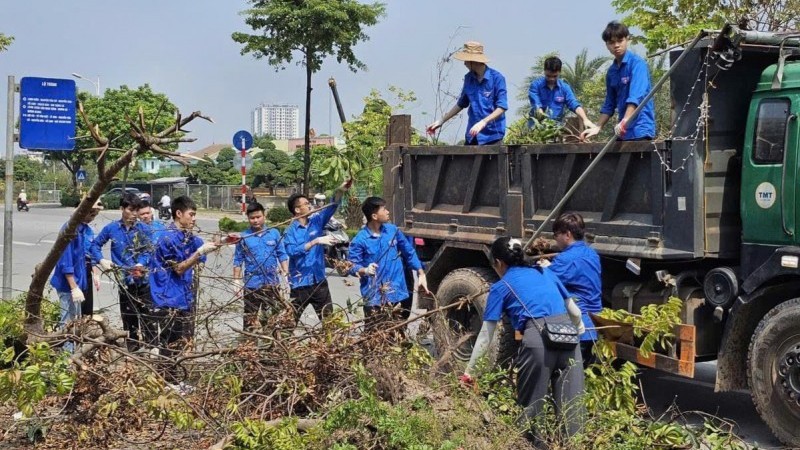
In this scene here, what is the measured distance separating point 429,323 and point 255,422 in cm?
170

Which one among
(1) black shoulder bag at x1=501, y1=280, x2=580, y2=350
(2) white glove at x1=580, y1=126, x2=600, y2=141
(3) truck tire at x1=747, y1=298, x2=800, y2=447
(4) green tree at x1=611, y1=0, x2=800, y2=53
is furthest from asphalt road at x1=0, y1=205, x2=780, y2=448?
(4) green tree at x1=611, y1=0, x2=800, y2=53

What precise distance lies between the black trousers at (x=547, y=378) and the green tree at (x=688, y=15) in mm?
9717

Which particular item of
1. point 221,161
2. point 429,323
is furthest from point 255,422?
point 221,161

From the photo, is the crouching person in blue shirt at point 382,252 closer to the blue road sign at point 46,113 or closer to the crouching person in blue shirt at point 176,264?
the crouching person in blue shirt at point 176,264

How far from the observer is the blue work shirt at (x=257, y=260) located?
23.5 feet

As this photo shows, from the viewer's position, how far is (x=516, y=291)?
5.78 meters

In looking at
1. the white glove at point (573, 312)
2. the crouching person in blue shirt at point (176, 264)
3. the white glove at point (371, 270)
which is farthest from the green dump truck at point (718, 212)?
the crouching person in blue shirt at point (176, 264)

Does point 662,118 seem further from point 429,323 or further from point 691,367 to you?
point 429,323

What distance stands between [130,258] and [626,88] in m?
4.28

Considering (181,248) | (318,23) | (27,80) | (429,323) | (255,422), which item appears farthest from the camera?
(318,23)

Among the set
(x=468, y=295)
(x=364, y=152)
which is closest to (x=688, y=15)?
(x=364, y=152)

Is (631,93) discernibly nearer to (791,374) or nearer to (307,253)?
(791,374)

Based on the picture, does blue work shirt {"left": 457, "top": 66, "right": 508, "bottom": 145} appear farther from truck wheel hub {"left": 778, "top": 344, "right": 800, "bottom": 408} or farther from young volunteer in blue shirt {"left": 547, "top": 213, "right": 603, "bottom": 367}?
truck wheel hub {"left": 778, "top": 344, "right": 800, "bottom": 408}

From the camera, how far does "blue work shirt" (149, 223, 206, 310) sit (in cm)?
750
